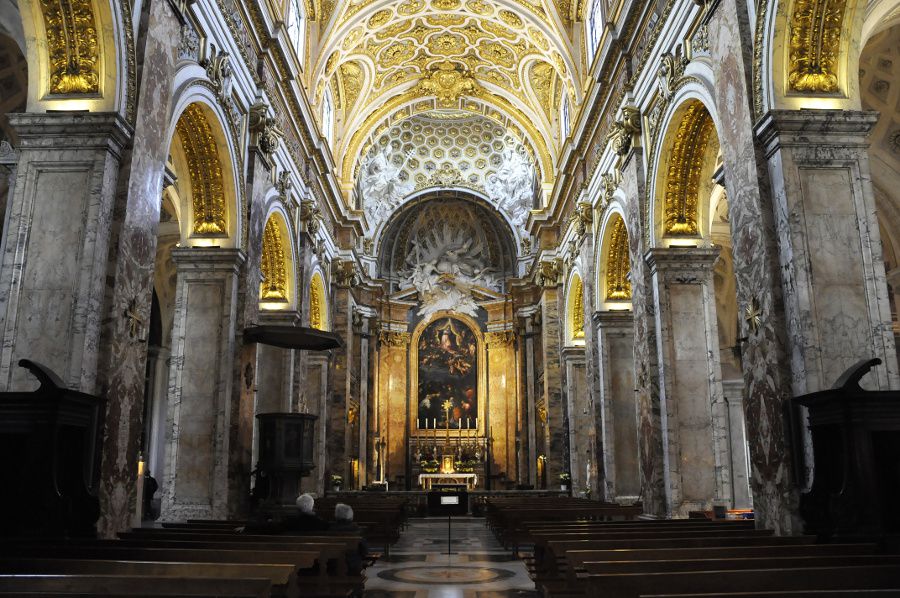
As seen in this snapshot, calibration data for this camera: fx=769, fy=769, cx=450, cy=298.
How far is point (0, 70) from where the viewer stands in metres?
13.0

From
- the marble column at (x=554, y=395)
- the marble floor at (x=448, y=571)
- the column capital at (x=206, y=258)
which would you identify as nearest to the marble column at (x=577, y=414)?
the marble column at (x=554, y=395)

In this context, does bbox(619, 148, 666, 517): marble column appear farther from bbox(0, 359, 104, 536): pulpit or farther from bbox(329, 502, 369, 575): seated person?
bbox(0, 359, 104, 536): pulpit

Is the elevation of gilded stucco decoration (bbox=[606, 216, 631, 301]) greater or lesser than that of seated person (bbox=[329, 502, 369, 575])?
greater

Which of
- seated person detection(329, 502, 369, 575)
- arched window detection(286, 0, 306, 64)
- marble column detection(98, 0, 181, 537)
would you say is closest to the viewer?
seated person detection(329, 502, 369, 575)

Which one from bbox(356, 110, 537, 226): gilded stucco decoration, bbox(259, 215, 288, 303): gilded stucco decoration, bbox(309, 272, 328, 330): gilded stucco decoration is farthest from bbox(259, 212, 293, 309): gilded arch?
bbox(356, 110, 537, 226): gilded stucco decoration

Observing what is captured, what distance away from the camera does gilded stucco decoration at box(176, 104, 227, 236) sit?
1241 centimetres

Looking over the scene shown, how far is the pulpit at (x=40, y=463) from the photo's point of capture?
6.62 meters

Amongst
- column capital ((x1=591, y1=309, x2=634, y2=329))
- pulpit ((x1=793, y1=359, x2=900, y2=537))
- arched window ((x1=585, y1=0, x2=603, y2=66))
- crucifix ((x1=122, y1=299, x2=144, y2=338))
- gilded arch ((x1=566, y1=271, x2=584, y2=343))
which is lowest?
pulpit ((x1=793, y1=359, x2=900, y2=537))

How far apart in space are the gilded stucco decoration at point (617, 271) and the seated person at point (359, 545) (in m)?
10.4

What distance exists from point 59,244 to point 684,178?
9.47 metres

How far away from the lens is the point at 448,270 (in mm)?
31172

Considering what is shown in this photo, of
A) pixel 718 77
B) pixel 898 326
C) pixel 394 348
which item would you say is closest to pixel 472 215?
pixel 394 348

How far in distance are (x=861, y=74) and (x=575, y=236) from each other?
→ 8381 mm

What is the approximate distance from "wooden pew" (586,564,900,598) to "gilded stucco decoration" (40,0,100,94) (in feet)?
24.5
